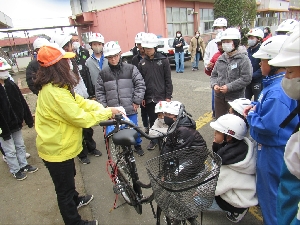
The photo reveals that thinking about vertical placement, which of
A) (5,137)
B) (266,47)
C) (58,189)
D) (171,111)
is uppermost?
(266,47)

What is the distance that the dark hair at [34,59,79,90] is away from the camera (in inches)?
80.5

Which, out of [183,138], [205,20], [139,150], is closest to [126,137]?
[183,138]

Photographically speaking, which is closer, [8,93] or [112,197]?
[112,197]

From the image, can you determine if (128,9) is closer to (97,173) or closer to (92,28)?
(92,28)

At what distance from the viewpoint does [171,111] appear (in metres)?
2.82

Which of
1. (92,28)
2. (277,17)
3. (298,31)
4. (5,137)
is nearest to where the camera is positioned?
(298,31)

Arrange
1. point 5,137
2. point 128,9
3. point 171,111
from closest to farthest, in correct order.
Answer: point 171,111
point 5,137
point 128,9

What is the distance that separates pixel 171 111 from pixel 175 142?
658 millimetres

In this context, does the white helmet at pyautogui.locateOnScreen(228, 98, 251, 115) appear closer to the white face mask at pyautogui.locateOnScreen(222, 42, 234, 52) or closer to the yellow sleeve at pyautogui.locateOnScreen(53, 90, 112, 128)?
the white face mask at pyautogui.locateOnScreen(222, 42, 234, 52)

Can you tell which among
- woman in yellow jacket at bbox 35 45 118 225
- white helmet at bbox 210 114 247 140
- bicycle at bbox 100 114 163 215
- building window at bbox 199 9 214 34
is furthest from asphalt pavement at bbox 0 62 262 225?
building window at bbox 199 9 214 34

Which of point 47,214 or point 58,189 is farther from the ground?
point 58,189

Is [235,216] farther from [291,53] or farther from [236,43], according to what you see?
[236,43]

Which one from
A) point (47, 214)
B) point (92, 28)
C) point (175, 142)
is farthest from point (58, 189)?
point (92, 28)

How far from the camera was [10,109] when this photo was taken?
11.1 ft
